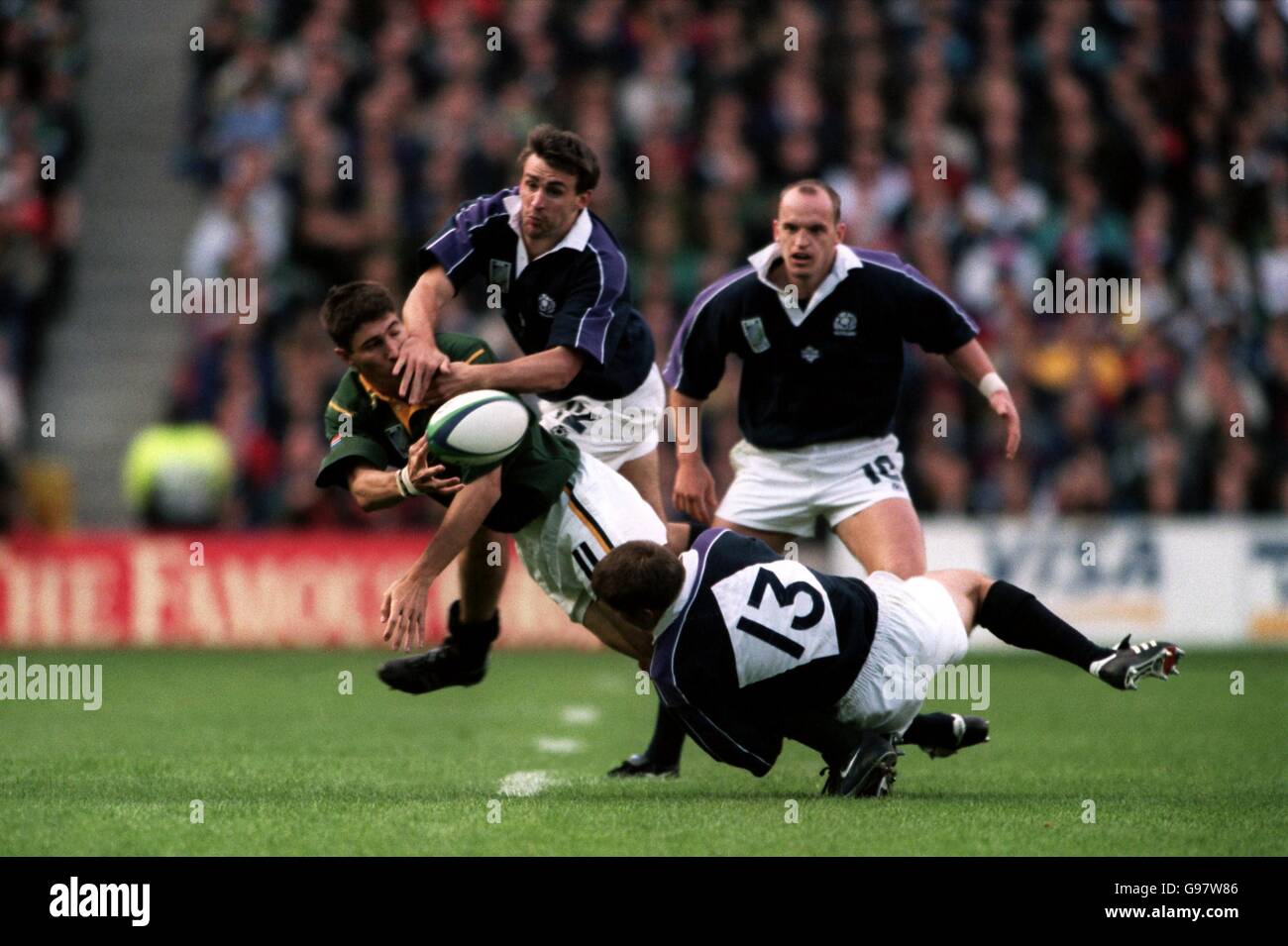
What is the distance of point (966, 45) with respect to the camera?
60.4 feet

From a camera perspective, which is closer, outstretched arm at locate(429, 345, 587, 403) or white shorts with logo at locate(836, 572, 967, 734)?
white shorts with logo at locate(836, 572, 967, 734)

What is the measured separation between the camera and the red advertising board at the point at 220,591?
50.6ft

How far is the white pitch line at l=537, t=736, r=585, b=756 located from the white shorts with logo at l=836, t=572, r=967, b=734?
236 centimetres

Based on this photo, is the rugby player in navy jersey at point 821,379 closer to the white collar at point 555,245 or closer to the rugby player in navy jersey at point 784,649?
the white collar at point 555,245

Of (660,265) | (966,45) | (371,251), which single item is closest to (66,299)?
(371,251)

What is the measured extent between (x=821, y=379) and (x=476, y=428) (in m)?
2.05

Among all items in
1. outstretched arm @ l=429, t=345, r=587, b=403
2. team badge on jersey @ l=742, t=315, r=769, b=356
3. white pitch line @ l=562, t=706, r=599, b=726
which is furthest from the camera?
white pitch line @ l=562, t=706, r=599, b=726

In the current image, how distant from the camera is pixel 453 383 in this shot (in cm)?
712

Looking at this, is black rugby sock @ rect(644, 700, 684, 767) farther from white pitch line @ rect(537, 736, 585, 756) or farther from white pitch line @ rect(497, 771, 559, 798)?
white pitch line @ rect(537, 736, 585, 756)

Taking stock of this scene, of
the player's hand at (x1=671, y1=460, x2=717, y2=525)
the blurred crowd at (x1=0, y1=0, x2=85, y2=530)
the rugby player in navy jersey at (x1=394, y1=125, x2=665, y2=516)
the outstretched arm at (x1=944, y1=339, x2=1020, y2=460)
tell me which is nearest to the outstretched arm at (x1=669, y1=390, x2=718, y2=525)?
the player's hand at (x1=671, y1=460, x2=717, y2=525)

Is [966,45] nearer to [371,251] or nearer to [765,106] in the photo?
[765,106]

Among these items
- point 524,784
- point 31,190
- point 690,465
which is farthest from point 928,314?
point 31,190

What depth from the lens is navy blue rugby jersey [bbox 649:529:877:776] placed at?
6.65 meters

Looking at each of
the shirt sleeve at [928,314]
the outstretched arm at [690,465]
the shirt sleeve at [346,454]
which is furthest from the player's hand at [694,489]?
the shirt sleeve at [346,454]
